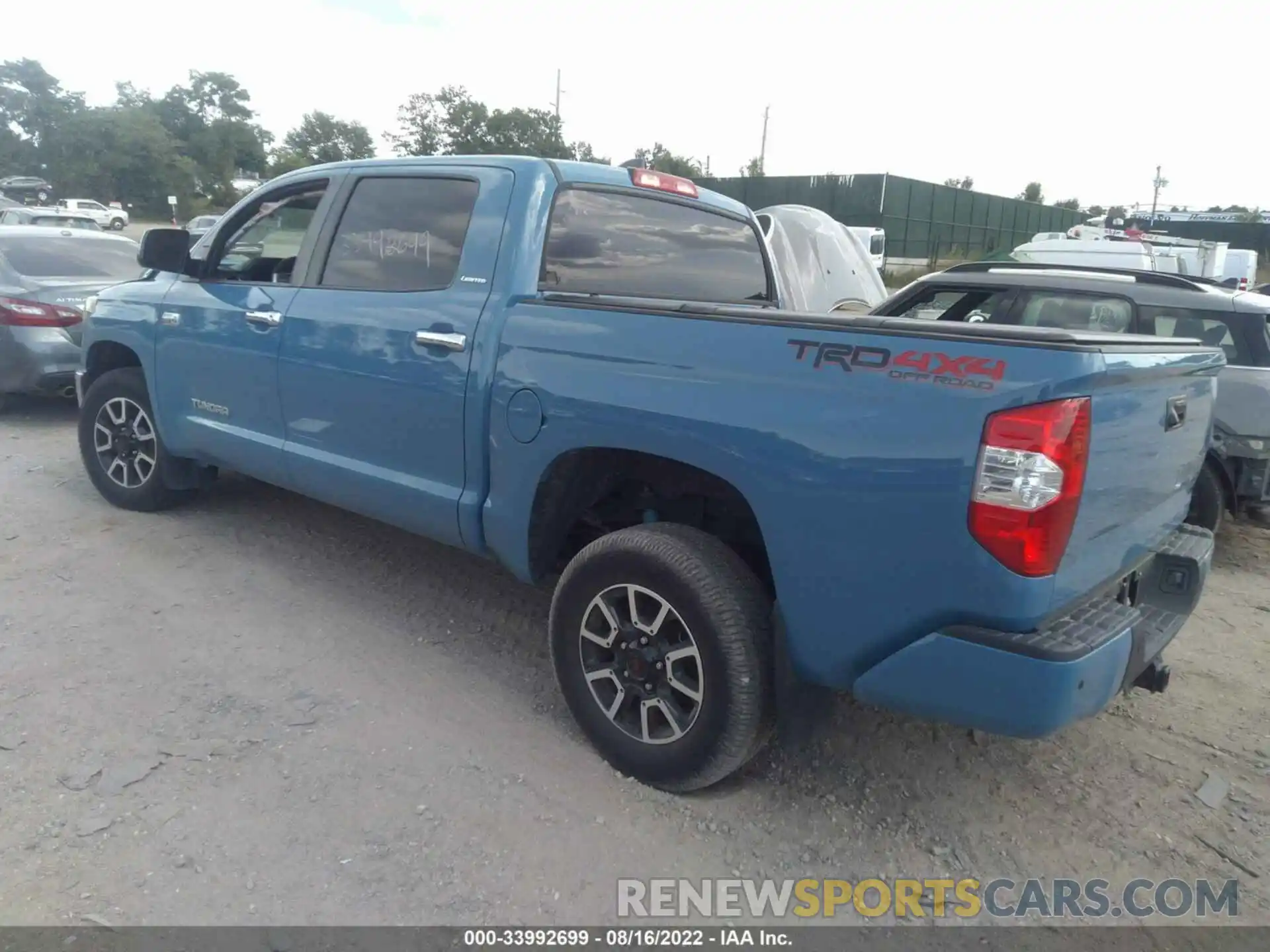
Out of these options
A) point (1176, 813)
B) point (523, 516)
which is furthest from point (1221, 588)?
point (523, 516)

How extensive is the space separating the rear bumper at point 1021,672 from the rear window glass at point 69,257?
7.60 m

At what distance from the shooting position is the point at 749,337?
2.54m

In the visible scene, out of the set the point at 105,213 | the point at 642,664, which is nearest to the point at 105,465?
the point at 642,664

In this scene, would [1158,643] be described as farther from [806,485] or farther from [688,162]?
[688,162]

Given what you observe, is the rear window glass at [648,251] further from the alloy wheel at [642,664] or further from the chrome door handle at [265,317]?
the chrome door handle at [265,317]

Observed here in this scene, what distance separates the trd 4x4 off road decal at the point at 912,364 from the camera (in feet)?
6.99

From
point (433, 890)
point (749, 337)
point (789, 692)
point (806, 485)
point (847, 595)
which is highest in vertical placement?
point (749, 337)

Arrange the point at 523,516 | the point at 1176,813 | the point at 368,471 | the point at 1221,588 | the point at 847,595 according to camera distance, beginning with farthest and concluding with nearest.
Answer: the point at 1221,588 < the point at 368,471 < the point at 523,516 < the point at 1176,813 < the point at 847,595

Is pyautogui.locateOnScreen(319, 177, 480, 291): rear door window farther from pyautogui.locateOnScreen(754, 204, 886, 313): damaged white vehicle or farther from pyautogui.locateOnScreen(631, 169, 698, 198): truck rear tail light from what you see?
pyautogui.locateOnScreen(754, 204, 886, 313): damaged white vehicle

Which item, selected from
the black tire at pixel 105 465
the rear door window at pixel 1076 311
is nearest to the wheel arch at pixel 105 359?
the black tire at pixel 105 465

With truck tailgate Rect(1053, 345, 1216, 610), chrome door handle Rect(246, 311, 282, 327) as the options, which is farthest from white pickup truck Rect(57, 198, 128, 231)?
truck tailgate Rect(1053, 345, 1216, 610)

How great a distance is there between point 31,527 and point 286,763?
303cm

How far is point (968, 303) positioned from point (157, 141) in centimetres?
7431

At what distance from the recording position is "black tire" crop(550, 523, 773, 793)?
104 inches
